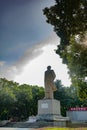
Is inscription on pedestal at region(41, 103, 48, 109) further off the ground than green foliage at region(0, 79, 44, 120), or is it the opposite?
green foliage at region(0, 79, 44, 120)

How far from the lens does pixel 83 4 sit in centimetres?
1590

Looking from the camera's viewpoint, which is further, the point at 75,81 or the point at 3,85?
the point at 3,85

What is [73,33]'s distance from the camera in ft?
54.2

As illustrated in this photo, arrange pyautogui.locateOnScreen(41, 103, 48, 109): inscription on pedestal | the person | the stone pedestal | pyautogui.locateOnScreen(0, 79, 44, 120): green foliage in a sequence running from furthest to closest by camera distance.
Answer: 1. pyautogui.locateOnScreen(0, 79, 44, 120): green foliage
2. the person
3. pyautogui.locateOnScreen(41, 103, 48, 109): inscription on pedestal
4. the stone pedestal

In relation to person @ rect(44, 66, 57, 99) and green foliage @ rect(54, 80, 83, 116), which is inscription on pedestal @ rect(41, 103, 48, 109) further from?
green foliage @ rect(54, 80, 83, 116)

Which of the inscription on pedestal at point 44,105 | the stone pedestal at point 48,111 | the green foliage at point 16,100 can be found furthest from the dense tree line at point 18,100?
the inscription on pedestal at point 44,105

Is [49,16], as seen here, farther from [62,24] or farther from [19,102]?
[19,102]

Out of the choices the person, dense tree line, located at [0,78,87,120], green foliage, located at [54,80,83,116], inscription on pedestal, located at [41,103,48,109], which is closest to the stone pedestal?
inscription on pedestal, located at [41,103,48,109]

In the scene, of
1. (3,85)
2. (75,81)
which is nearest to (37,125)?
(75,81)

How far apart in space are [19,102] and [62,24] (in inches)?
1694

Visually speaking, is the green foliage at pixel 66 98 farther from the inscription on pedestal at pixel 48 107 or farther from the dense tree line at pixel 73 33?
the dense tree line at pixel 73 33

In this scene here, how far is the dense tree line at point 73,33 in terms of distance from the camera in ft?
52.2

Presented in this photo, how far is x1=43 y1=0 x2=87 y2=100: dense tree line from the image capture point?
1590 cm

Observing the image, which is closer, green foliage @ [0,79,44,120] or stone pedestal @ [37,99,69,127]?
stone pedestal @ [37,99,69,127]
